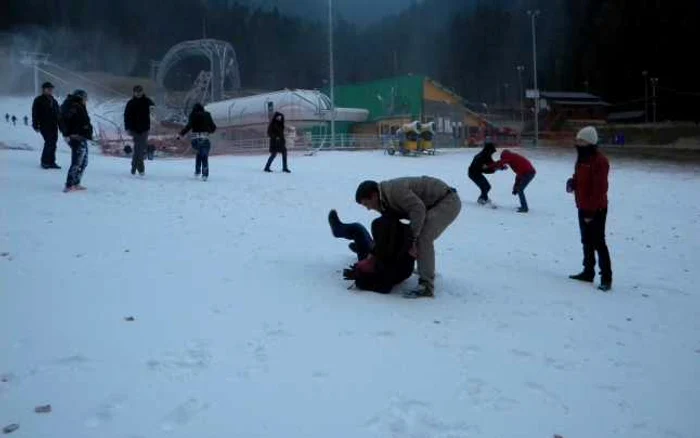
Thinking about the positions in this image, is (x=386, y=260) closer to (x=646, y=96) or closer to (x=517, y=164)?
(x=517, y=164)

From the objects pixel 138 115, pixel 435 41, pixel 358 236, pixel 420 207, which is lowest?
pixel 358 236

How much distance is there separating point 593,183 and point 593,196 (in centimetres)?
16

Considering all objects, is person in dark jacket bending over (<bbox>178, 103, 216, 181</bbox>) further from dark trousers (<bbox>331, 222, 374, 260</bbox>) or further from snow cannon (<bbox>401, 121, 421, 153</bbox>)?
snow cannon (<bbox>401, 121, 421, 153</bbox>)

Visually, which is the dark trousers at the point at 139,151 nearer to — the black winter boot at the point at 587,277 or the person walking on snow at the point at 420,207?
the person walking on snow at the point at 420,207

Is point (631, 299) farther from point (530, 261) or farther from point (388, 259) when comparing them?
point (388, 259)

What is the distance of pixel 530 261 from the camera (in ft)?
28.2

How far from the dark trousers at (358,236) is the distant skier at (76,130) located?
6.10 m

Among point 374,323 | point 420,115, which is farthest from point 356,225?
point 420,115

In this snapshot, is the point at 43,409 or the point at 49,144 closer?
the point at 43,409

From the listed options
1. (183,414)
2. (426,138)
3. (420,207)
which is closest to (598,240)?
(420,207)

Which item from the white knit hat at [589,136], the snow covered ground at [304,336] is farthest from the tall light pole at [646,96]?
the white knit hat at [589,136]

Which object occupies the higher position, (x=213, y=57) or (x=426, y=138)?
(x=213, y=57)

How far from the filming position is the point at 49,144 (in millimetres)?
13148

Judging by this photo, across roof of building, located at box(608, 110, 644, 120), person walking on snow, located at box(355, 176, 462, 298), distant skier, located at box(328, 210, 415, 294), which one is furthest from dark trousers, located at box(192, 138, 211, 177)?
roof of building, located at box(608, 110, 644, 120)
